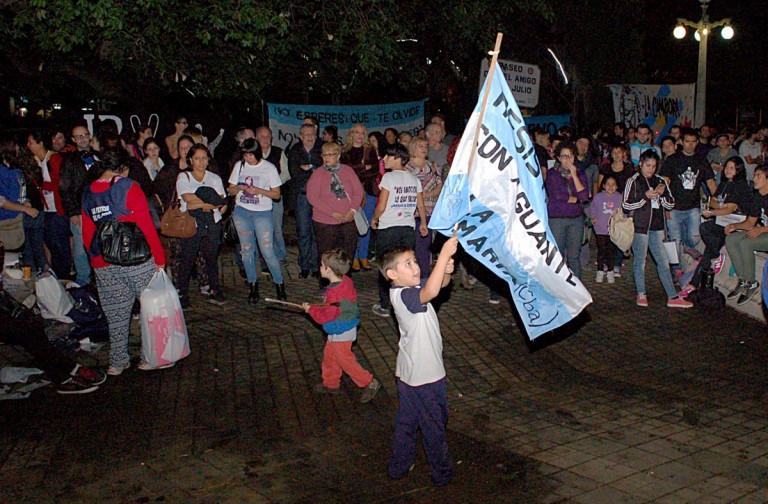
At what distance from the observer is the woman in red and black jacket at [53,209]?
386 inches

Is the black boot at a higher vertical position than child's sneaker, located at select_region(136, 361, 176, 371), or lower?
higher

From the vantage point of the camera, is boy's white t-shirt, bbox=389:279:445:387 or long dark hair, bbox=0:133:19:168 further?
long dark hair, bbox=0:133:19:168

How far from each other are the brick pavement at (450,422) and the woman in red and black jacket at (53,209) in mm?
2429

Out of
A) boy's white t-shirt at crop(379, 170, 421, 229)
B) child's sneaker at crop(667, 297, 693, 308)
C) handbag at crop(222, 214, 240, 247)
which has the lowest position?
child's sneaker at crop(667, 297, 693, 308)

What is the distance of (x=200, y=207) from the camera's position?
29.8 ft

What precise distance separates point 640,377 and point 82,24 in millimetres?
8099

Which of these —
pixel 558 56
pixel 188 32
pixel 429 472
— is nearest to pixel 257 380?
pixel 429 472

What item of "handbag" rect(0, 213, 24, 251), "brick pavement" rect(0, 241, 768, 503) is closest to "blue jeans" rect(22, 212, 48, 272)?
"handbag" rect(0, 213, 24, 251)

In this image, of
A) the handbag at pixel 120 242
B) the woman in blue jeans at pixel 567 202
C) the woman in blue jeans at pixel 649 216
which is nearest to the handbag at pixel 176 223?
the handbag at pixel 120 242

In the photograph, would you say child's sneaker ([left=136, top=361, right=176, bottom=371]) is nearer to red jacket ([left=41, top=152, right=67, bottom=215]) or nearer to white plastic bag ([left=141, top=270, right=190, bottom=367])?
white plastic bag ([left=141, top=270, right=190, bottom=367])

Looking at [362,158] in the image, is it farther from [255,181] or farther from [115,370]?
[115,370]

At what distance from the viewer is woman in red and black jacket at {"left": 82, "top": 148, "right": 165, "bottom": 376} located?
7.15m

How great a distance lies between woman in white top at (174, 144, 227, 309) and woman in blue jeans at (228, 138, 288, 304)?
0.91 feet

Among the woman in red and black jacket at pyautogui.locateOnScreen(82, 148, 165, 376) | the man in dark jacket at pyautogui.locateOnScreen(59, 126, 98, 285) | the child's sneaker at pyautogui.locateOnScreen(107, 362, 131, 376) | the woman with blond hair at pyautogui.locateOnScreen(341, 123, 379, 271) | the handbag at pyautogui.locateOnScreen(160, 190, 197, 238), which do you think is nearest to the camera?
the woman in red and black jacket at pyautogui.locateOnScreen(82, 148, 165, 376)
